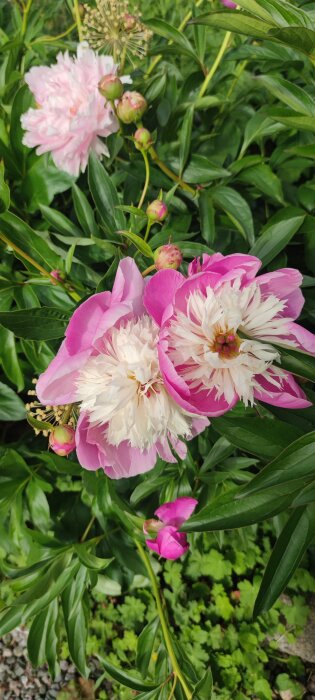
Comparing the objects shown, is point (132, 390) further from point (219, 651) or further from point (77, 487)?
point (219, 651)

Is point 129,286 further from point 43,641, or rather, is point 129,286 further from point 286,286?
point 43,641

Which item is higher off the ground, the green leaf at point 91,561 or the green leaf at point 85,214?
the green leaf at point 85,214

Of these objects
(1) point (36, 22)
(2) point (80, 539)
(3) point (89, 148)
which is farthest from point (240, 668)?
(1) point (36, 22)

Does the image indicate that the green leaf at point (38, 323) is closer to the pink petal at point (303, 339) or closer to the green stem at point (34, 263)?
the green stem at point (34, 263)

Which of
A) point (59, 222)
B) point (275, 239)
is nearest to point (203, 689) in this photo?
point (275, 239)

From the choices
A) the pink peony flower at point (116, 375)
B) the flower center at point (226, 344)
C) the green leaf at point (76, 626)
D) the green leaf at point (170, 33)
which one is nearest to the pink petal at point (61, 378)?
the pink peony flower at point (116, 375)

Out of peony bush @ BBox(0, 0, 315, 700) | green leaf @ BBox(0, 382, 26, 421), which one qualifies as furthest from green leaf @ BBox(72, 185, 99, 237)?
green leaf @ BBox(0, 382, 26, 421)

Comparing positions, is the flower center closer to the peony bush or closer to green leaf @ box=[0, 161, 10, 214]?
the peony bush
